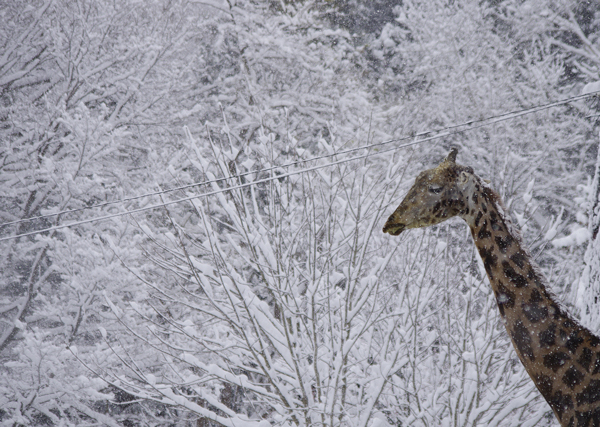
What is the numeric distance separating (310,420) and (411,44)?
1228 cm

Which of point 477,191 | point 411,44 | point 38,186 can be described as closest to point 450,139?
point 411,44

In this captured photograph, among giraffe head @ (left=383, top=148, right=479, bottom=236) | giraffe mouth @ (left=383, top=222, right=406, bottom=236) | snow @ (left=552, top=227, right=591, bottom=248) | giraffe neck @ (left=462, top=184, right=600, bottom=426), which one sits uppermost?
snow @ (left=552, top=227, right=591, bottom=248)

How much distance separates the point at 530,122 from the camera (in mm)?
13180

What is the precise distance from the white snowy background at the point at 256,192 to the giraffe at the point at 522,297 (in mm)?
1706

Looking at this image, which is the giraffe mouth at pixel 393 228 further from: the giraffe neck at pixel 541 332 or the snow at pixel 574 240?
the snow at pixel 574 240

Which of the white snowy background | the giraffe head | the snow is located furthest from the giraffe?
the snow

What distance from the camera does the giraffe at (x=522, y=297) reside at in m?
2.22

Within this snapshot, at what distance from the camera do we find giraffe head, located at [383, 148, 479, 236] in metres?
2.46

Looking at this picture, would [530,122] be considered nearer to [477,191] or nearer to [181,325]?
[181,325]

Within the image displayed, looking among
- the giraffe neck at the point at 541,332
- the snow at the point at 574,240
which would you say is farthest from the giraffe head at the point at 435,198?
the snow at the point at 574,240

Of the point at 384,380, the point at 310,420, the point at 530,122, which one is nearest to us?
the point at 384,380

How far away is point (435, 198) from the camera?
2.49m

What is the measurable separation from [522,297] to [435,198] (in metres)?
0.60

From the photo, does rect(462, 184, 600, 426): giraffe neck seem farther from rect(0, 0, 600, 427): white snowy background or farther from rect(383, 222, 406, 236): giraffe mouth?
rect(0, 0, 600, 427): white snowy background
